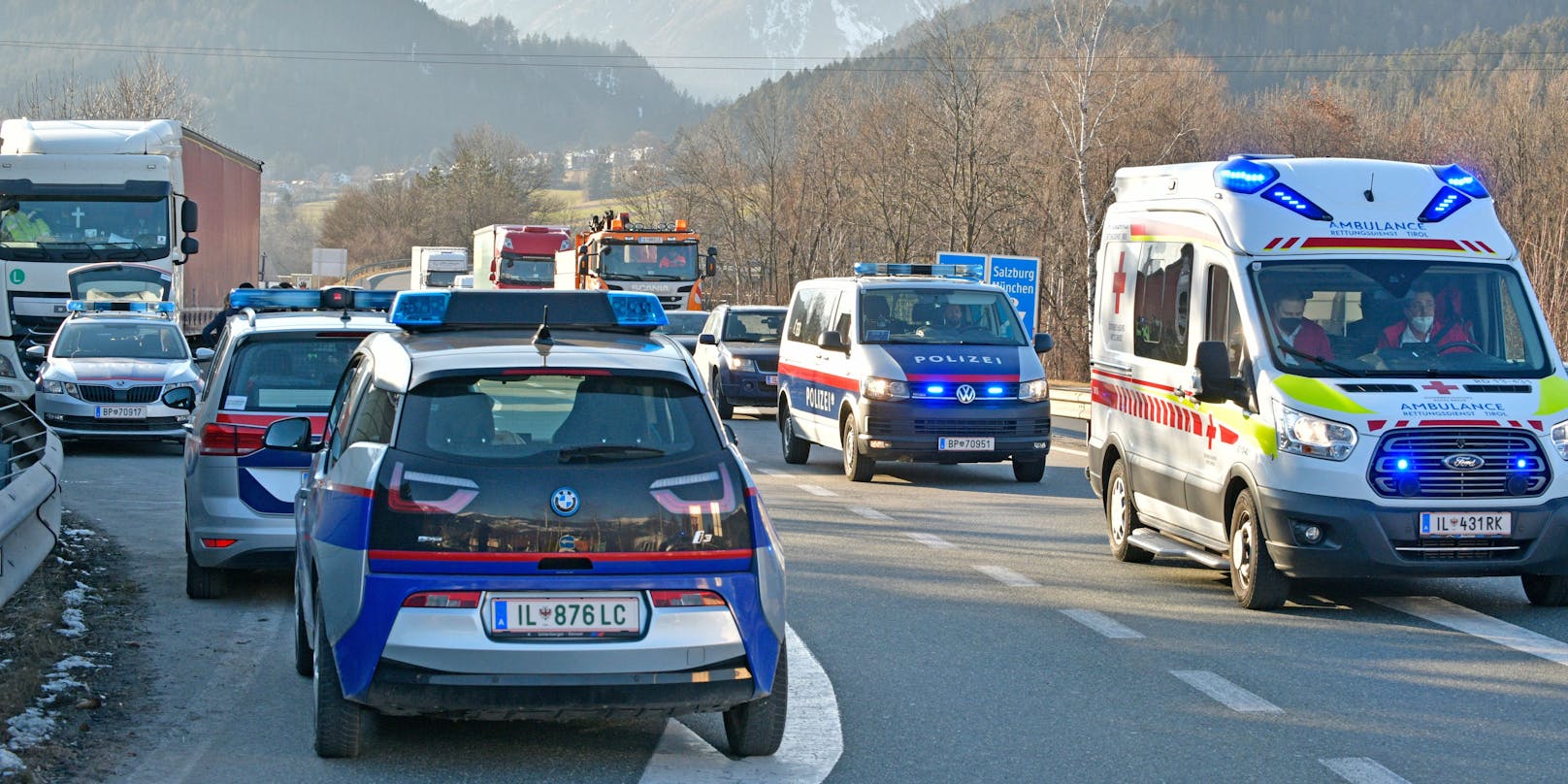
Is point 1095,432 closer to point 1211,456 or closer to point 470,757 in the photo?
point 1211,456

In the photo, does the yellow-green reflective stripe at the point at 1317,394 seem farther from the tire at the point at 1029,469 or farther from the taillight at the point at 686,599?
the tire at the point at 1029,469

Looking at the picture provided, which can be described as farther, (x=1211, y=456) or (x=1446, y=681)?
(x=1211, y=456)

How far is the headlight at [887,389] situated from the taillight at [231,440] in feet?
26.9

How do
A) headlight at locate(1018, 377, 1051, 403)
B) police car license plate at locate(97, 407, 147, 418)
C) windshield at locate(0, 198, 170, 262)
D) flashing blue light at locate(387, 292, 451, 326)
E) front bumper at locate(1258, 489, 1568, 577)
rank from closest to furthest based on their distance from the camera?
flashing blue light at locate(387, 292, 451, 326)
front bumper at locate(1258, 489, 1568, 577)
headlight at locate(1018, 377, 1051, 403)
police car license plate at locate(97, 407, 147, 418)
windshield at locate(0, 198, 170, 262)

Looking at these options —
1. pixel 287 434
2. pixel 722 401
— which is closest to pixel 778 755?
pixel 287 434

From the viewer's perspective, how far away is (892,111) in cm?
6938

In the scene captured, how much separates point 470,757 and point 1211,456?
542 cm

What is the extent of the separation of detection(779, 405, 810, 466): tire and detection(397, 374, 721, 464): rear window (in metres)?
13.5

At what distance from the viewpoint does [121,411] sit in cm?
2005

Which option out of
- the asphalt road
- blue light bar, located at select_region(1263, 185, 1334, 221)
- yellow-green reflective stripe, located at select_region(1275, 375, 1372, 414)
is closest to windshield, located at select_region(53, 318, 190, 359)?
the asphalt road

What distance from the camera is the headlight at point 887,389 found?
16.9 meters

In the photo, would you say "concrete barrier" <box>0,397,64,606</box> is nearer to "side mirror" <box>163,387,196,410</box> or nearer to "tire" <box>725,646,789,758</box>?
"side mirror" <box>163,387,196,410</box>

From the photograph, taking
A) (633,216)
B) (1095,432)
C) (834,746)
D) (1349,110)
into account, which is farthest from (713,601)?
(633,216)

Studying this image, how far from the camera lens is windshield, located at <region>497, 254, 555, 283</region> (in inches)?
1953
